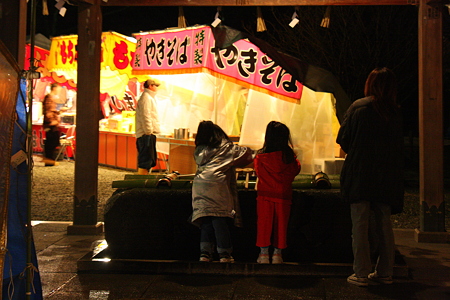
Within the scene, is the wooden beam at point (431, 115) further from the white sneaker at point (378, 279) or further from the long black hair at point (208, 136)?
the long black hair at point (208, 136)

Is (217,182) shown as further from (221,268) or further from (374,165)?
(374,165)

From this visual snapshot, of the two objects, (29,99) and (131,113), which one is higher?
(131,113)

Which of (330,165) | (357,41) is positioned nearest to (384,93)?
(330,165)

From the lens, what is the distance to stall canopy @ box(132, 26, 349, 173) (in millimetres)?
8727

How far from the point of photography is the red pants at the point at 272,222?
18.5ft

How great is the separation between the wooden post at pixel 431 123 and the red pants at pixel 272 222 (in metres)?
2.57

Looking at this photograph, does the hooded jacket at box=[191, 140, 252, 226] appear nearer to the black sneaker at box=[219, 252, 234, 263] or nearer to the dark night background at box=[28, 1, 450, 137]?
the black sneaker at box=[219, 252, 234, 263]

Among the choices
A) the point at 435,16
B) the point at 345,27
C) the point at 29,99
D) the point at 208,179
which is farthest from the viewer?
the point at 345,27

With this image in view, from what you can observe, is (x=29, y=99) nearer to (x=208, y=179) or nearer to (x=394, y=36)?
(x=208, y=179)

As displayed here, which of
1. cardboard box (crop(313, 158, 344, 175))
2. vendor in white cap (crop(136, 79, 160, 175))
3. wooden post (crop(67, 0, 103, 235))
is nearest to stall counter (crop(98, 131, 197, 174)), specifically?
vendor in white cap (crop(136, 79, 160, 175))

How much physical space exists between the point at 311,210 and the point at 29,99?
3364 mm

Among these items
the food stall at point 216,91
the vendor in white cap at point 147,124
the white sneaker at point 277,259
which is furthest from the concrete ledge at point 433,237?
the vendor in white cap at point 147,124

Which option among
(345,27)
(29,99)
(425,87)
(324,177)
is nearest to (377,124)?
(324,177)

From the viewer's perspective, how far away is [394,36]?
1697 cm
